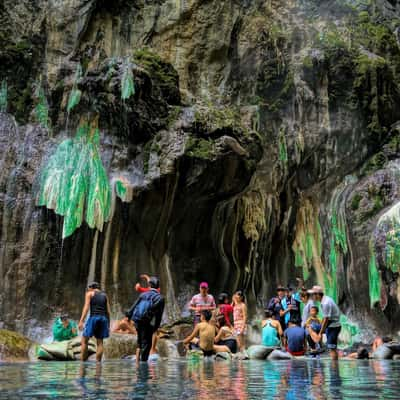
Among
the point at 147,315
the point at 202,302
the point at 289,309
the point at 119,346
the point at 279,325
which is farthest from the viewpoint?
the point at 119,346

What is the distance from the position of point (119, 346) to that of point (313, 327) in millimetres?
4371

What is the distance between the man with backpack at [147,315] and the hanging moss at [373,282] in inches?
456

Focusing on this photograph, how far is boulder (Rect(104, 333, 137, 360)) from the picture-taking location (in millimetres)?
13398

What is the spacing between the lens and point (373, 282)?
19.1 m

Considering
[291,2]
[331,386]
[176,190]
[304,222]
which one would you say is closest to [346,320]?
[304,222]

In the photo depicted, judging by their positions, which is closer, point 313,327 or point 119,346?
point 313,327

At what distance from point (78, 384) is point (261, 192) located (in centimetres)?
1637

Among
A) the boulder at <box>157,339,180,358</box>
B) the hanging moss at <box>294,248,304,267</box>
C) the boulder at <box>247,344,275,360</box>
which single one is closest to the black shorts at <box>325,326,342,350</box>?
the boulder at <box>247,344,275,360</box>

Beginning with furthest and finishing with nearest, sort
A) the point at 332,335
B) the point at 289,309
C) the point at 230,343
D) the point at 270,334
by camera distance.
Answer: the point at 289,309 → the point at 230,343 → the point at 270,334 → the point at 332,335

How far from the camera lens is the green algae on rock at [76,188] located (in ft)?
55.4

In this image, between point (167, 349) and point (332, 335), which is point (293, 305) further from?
point (167, 349)

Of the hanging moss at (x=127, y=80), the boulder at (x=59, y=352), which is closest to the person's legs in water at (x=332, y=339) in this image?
the boulder at (x=59, y=352)

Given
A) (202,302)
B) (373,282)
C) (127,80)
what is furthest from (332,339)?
(127,80)

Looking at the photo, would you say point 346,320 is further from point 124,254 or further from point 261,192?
point 124,254
